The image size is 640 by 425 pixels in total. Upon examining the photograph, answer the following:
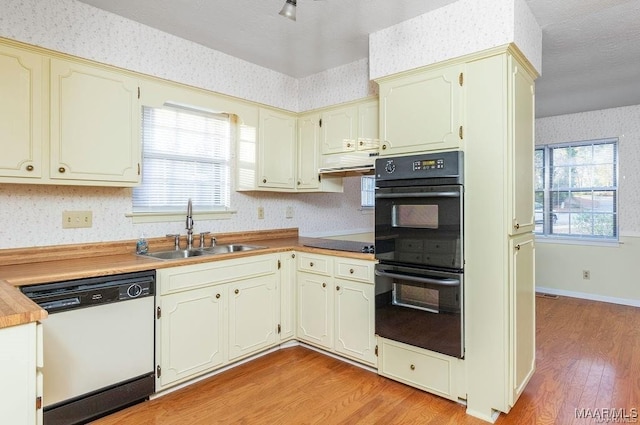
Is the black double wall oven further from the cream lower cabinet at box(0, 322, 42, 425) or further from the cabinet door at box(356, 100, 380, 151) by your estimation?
A: the cream lower cabinet at box(0, 322, 42, 425)

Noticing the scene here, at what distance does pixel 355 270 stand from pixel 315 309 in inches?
21.2

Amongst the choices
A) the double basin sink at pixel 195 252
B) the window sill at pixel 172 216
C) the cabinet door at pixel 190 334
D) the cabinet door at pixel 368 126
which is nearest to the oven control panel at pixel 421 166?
the cabinet door at pixel 368 126

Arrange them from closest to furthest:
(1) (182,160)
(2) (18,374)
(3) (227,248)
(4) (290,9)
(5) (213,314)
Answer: (2) (18,374), (4) (290,9), (5) (213,314), (1) (182,160), (3) (227,248)

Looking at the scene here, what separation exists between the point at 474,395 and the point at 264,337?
1510 mm

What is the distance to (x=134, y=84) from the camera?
246 centimetres

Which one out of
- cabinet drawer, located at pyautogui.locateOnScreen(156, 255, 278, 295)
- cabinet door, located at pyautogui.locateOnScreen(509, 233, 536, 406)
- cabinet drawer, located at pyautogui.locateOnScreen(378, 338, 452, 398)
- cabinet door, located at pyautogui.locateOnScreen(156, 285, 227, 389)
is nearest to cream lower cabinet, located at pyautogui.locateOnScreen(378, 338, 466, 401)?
cabinet drawer, located at pyautogui.locateOnScreen(378, 338, 452, 398)

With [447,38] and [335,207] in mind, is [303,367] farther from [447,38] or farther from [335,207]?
[447,38]

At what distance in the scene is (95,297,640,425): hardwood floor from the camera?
208cm

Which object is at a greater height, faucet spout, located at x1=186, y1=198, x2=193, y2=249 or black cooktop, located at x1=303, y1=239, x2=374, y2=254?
faucet spout, located at x1=186, y1=198, x2=193, y2=249

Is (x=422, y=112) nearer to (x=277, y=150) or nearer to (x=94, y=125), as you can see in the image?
(x=277, y=150)

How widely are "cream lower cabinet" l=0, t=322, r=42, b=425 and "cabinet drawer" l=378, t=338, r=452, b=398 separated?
1.93 meters

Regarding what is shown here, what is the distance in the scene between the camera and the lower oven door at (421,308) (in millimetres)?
2133

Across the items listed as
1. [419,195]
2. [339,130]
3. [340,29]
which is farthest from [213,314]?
[340,29]

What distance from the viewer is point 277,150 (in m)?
3.40
